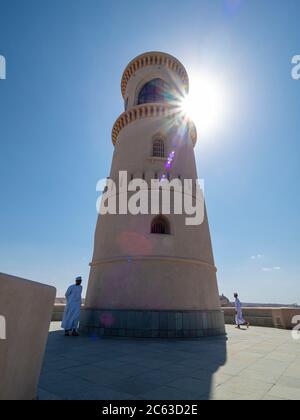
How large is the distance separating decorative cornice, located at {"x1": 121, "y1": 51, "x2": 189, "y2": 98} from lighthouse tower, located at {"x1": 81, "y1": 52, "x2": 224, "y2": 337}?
3.47 meters

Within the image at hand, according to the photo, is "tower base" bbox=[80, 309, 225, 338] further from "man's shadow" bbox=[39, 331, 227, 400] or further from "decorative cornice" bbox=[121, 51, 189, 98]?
"decorative cornice" bbox=[121, 51, 189, 98]

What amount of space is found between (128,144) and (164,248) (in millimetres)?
6590

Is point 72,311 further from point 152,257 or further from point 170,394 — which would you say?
point 170,394

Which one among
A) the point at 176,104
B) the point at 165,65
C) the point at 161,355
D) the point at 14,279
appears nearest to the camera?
the point at 14,279

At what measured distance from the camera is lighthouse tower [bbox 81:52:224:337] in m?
10.9

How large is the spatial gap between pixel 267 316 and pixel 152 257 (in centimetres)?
984

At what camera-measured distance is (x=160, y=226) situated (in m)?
13.2

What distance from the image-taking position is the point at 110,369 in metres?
5.63

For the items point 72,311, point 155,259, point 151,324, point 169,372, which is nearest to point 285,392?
point 169,372

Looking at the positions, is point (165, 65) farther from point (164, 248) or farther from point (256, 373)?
point (256, 373)

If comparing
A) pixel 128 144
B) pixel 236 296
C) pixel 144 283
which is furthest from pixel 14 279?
pixel 236 296

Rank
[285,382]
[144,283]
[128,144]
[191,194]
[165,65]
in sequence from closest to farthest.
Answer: [285,382] → [144,283] → [191,194] → [128,144] → [165,65]

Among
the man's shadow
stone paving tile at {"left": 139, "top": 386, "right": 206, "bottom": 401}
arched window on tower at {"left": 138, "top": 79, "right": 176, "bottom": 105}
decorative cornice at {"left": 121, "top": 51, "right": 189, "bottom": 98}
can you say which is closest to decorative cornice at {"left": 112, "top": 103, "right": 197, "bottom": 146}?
arched window on tower at {"left": 138, "top": 79, "right": 176, "bottom": 105}
